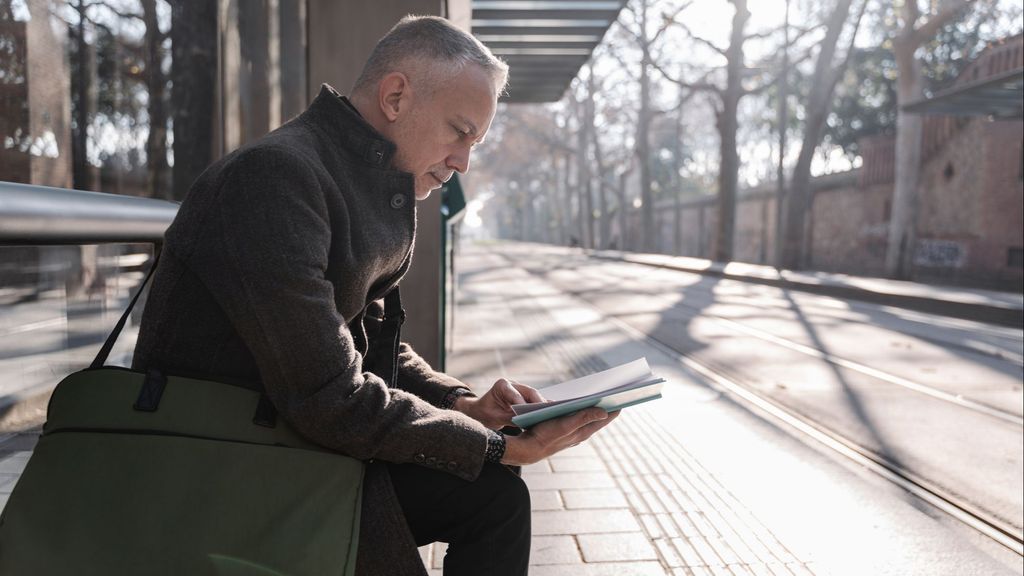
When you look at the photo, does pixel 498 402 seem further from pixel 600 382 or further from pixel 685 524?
pixel 685 524

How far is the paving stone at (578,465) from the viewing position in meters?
4.05

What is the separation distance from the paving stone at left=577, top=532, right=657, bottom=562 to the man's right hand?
4.39 ft

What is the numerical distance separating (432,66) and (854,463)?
3559 mm

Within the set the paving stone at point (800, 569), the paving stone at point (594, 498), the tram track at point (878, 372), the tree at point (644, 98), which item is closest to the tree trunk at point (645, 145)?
the tree at point (644, 98)

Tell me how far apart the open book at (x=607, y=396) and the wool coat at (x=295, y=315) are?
147mm

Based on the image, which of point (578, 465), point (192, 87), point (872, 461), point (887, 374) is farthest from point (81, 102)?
point (887, 374)

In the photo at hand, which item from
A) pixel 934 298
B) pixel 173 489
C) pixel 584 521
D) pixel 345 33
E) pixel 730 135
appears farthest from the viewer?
pixel 730 135

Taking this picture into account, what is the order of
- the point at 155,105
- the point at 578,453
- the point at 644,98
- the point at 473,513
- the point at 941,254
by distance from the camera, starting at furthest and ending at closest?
the point at 644,98 < the point at 941,254 < the point at 578,453 < the point at 155,105 < the point at 473,513

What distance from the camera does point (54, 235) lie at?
1.70 m

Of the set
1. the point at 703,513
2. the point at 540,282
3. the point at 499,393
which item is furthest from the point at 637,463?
the point at 540,282

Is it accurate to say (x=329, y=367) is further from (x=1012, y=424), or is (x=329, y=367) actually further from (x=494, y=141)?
(x=494, y=141)

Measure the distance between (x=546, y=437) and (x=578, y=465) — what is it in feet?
8.15

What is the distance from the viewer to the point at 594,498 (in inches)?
141

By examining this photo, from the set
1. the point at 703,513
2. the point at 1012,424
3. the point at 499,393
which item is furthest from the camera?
the point at 1012,424
